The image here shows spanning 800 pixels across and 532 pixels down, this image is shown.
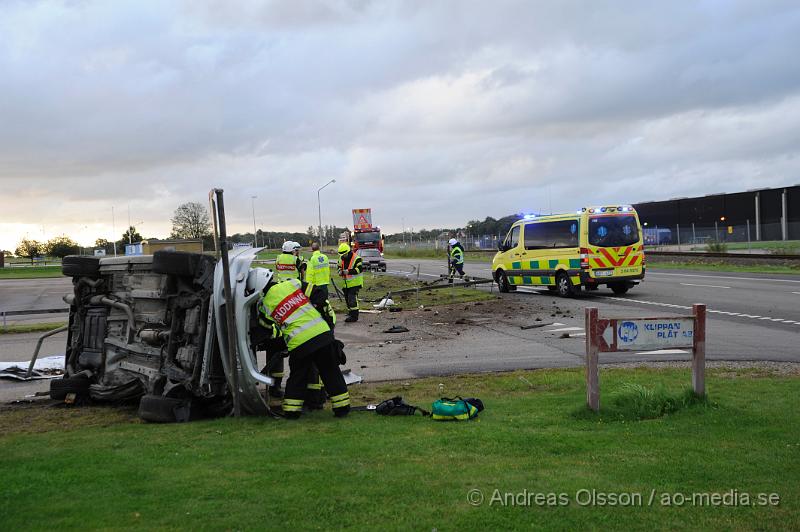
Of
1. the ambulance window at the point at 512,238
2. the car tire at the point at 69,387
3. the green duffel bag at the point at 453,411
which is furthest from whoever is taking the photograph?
the ambulance window at the point at 512,238

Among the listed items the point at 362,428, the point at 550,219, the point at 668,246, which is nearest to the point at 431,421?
the point at 362,428

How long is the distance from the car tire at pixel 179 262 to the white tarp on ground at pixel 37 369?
4.14 meters

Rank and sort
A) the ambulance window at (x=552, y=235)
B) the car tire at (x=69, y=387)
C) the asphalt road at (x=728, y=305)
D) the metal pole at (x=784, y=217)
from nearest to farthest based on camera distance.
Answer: the car tire at (x=69, y=387), the asphalt road at (x=728, y=305), the ambulance window at (x=552, y=235), the metal pole at (x=784, y=217)

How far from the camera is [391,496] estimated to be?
4.31m

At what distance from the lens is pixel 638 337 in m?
6.57

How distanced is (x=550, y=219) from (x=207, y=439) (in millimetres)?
16148

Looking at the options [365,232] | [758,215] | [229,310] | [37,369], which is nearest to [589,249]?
[37,369]

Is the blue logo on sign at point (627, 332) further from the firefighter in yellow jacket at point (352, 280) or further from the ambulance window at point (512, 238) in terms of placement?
the ambulance window at point (512, 238)

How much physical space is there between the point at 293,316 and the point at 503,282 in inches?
664

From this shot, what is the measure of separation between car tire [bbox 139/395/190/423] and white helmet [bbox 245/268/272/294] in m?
1.30

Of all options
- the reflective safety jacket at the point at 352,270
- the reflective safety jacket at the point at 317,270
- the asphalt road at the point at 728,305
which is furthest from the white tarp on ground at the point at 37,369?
the asphalt road at the point at 728,305

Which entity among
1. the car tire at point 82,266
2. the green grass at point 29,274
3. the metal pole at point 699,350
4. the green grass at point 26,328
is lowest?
the green grass at point 26,328

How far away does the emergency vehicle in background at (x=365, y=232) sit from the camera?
157ft

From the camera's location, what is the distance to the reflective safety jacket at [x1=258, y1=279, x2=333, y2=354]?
680cm
